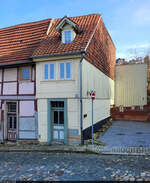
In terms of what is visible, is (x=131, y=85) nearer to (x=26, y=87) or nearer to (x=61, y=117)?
(x=61, y=117)

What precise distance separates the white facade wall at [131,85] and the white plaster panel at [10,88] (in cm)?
1363

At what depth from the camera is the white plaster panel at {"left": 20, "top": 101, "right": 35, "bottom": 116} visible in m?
10.9

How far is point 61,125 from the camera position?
10.2 m

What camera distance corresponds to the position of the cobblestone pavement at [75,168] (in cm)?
561

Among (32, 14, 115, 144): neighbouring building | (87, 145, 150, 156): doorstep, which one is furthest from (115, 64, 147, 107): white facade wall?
(87, 145, 150, 156): doorstep

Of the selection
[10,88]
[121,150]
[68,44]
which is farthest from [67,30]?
[121,150]

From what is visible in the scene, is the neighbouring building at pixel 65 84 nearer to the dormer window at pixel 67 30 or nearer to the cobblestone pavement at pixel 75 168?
the dormer window at pixel 67 30

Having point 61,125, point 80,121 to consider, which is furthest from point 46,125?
point 80,121

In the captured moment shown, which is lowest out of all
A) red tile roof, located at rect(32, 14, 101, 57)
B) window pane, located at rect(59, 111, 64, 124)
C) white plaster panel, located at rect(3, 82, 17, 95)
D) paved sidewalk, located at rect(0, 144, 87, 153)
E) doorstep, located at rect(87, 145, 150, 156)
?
paved sidewalk, located at rect(0, 144, 87, 153)

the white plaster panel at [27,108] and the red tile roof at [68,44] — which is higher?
the red tile roof at [68,44]

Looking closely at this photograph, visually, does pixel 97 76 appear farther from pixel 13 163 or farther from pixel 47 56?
pixel 13 163

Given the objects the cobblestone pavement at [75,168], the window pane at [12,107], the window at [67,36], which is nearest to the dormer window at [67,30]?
the window at [67,36]

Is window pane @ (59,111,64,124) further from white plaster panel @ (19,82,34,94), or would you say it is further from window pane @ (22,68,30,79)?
window pane @ (22,68,30,79)

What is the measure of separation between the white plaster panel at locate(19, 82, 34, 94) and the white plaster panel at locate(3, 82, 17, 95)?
0.50m
